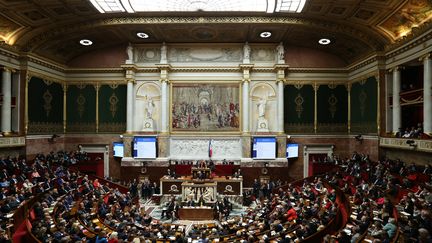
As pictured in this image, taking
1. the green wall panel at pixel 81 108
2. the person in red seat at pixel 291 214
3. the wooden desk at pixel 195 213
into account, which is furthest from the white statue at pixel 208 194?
the green wall panel at pixel 81 108

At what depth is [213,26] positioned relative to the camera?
22.0 meters

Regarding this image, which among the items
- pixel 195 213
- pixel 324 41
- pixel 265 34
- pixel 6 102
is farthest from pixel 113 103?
pixel 324 41

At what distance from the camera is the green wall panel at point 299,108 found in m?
25.9

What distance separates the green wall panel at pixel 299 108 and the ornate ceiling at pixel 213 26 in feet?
12.8

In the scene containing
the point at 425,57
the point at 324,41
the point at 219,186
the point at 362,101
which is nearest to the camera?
the point at 425,57

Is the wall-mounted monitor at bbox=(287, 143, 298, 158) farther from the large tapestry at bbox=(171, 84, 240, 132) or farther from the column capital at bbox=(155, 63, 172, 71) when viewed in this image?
the column capital at bbox=(155, 63, 172, 71)

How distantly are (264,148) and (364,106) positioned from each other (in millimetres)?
8194

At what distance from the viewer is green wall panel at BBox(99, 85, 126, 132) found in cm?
2619

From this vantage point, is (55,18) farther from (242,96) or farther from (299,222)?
(299,222)

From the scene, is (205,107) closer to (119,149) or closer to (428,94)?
(119,149)

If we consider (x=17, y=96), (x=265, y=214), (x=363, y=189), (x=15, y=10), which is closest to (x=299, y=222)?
(x=265, y=214)

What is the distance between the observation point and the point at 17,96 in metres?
21.5

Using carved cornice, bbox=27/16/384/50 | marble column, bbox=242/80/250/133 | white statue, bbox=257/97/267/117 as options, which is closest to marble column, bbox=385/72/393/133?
carved cornice, bbox=27/16/384/50

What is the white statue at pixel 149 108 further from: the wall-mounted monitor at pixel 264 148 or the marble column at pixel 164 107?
the wall-mounted monitor at pixel 264 148
